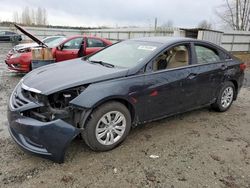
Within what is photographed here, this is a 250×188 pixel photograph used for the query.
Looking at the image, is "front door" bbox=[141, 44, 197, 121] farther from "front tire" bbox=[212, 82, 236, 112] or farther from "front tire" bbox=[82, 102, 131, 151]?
"front tire" bbox=[212, 82, 236, 112]

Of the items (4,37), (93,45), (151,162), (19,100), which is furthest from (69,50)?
(4,37)

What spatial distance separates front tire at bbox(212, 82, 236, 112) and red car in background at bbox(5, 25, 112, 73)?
498 centimetres

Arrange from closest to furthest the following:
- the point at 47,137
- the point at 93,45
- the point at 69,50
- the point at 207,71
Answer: the point at 47,137 → the point at 207,71 → the point at 69,50 → the point at 93,45

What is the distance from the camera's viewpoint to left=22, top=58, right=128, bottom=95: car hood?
2852mm

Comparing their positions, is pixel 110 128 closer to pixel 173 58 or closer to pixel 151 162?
pixel 151 162

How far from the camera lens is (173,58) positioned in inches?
154

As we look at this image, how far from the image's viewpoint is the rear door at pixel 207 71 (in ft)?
13.3

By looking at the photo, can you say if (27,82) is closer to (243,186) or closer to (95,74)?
(95,74)

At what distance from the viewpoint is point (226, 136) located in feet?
12.3

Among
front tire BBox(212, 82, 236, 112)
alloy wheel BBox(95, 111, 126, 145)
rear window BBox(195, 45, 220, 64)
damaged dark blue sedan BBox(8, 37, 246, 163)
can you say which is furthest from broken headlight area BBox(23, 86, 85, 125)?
front tire BBox(212, 82, 236, 112)

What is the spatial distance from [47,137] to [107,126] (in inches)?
31.4

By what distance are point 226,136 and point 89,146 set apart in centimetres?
222

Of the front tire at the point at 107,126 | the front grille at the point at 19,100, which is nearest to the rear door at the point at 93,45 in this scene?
the front grille at the point at 19,100

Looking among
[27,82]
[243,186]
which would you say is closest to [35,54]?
[27,82]
